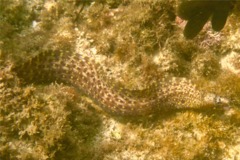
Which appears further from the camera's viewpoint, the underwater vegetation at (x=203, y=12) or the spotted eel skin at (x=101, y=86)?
the spotted eel skin at (x=101, y=86)

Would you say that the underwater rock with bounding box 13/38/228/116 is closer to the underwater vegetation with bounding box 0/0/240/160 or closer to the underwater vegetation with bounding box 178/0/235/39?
the underwater vegetation with bounding box 0/0/240/160

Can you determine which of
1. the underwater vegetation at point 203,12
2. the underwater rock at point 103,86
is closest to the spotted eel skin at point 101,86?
the underwater rock at point 103,86

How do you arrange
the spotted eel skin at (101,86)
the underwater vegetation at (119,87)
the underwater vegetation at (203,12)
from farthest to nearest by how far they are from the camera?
the spotted eel skin at (101,86)
the underwater vegetation at (119,87)
the underwater vegetation at (203,12)

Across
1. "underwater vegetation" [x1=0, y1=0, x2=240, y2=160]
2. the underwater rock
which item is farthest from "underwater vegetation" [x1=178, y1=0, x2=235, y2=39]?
the underwater rock

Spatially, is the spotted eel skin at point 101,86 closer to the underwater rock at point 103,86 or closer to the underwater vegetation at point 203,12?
the underwater rock at point 103,86

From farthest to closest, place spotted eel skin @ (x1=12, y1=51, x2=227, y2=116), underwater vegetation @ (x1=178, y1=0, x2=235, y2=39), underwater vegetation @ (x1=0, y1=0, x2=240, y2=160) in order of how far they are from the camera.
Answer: spotted eel skin @ (x1=12, y1=51, x2=227, y2=116) < underwater vegetation @ (x1=0, y1=0, x2=240, y2=160) < underwater vegetation @ (x1=178, y1=0, x2=235, y2=39)

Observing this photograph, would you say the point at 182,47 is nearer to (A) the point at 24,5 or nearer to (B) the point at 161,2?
(B) the point at 161,2

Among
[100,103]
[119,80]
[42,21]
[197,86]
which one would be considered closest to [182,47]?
[197,86]
